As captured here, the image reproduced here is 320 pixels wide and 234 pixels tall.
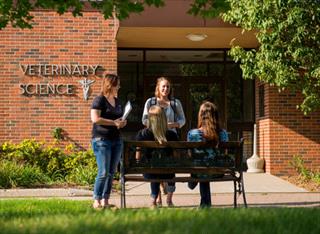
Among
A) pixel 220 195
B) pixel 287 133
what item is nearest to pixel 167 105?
pixel 220 195

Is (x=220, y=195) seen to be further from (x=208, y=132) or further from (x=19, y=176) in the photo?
(x=19, y=176)

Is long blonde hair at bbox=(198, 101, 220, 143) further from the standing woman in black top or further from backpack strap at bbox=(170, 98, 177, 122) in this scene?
the standing woman in black top

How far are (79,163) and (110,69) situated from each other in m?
2.16

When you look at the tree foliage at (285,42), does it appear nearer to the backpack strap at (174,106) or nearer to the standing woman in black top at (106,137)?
the backpack strap at (174,106)

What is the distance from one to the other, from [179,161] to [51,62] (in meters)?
6.02

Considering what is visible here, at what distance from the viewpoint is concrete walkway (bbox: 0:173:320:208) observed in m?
8.77

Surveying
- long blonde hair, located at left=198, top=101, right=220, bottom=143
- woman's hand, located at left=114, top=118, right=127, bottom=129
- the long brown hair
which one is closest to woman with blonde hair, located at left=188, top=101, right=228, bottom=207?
long blonde hair, located at left=198, top=101, right=220, bottom=143

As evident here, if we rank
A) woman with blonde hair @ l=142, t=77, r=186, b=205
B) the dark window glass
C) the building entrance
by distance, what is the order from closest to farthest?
1. woman with blonde hair @ l=142, t=77, r=186, b=205
2. the dark window glass
3. the building entrance

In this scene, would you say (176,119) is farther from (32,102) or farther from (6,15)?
(32,102)

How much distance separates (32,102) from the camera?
41.4ft

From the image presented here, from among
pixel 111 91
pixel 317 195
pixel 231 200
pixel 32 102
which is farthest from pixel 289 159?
pixel 111 91

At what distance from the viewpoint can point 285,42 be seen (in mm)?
10703

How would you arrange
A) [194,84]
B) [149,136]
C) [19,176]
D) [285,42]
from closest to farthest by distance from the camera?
1. [149,136]
2. [285,42]
3. [19,176]
4. [194,84]

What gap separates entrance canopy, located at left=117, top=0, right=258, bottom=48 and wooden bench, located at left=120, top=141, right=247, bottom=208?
4.67 m
